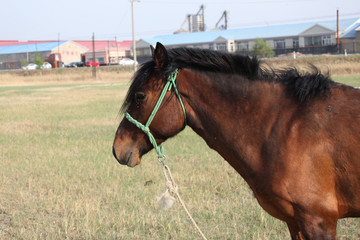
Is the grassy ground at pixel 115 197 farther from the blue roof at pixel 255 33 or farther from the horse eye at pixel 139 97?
the blue roof at pixel 255 33

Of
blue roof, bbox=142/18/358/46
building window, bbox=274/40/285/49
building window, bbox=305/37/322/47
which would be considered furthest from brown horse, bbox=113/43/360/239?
building window, bbox=274/40/285/49

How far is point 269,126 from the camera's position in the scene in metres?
3.53

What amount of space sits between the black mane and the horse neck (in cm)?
8

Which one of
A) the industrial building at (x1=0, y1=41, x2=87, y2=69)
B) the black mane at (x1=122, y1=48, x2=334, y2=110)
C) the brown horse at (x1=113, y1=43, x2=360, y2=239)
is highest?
the industrial building at (x1=0, y1=41, x2=87, y2=69)

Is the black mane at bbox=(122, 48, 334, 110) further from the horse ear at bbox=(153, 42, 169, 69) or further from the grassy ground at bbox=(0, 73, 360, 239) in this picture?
the grassy ground at bbox=(0, 73, 360, 239)

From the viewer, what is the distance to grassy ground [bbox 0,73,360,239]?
5578 mm

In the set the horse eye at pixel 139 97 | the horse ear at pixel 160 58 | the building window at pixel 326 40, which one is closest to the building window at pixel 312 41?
the building window at pixel 326 40

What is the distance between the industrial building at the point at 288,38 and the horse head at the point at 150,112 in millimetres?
61657

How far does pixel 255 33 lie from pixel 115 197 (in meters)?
84.5

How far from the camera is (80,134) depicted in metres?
14.6

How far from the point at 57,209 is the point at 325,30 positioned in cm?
7669

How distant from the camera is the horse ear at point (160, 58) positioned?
356 centimetres

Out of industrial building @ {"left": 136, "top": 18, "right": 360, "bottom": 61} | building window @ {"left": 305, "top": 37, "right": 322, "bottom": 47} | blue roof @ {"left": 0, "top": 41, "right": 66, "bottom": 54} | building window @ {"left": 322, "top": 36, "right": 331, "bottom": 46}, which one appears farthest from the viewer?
blue roof @ {"left": 0, "top": 41, "right": 66, "bottom": 54}

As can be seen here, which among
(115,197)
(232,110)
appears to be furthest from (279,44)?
(232,110)
